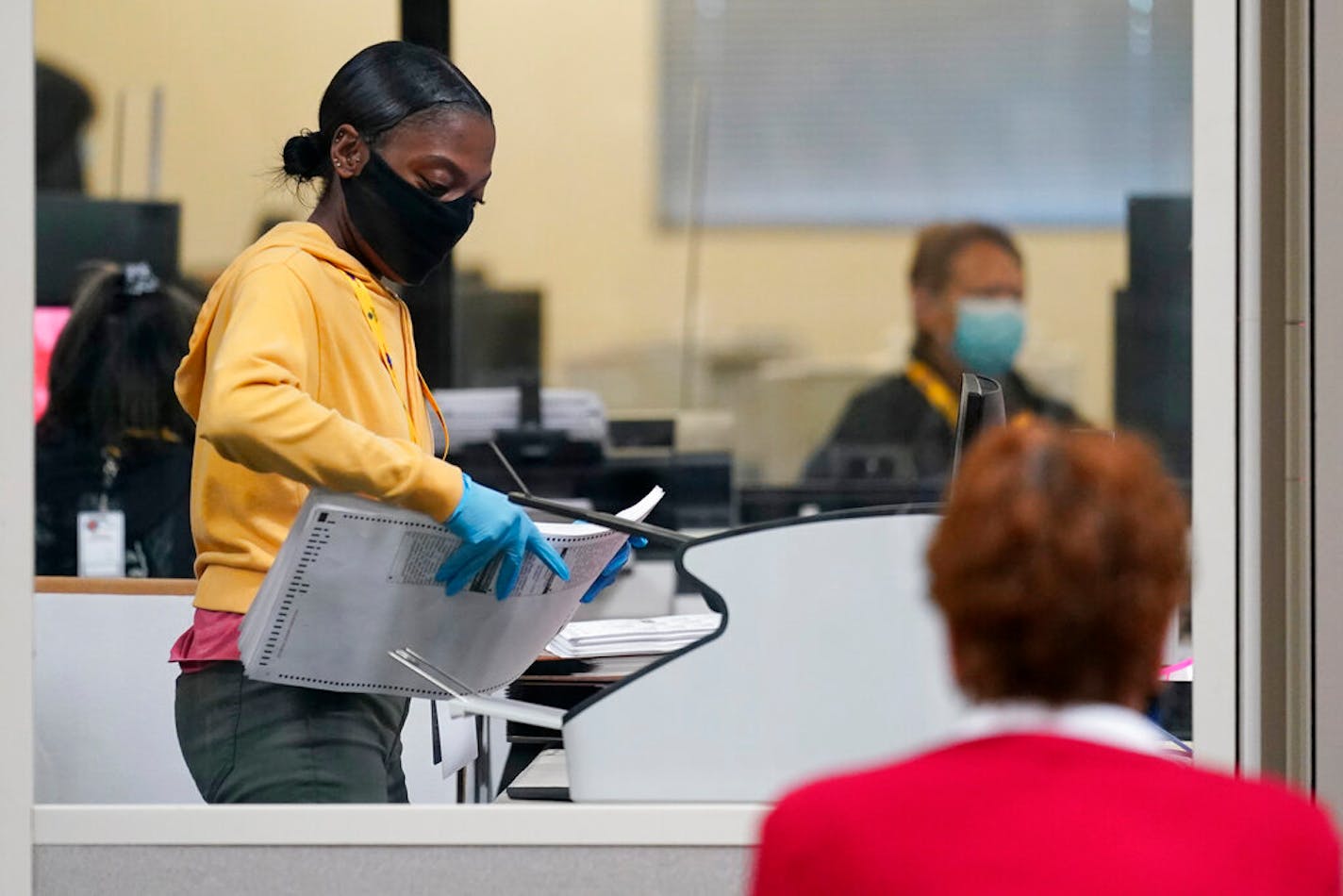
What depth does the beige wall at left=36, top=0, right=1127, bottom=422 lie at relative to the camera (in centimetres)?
237

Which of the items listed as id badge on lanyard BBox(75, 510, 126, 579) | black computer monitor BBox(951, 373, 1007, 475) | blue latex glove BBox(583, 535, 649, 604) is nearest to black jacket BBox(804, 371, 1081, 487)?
black computer monitor BBox(951, 373, 1007, 475)


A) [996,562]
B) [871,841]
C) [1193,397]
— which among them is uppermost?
[1193,397]

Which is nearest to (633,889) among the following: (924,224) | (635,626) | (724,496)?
(635,626)

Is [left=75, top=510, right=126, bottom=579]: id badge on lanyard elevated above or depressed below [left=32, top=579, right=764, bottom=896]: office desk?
above

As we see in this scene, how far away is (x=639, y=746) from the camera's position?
1838mm

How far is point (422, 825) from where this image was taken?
1.93 meters

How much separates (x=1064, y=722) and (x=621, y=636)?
126 cm

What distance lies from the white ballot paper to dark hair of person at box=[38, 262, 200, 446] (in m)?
0.80

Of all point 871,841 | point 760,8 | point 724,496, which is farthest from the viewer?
point 760,8

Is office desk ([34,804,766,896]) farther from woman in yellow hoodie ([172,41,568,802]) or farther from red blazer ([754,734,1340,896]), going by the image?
red blazer ([754,734,1340,896])

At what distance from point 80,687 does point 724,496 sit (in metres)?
1.71

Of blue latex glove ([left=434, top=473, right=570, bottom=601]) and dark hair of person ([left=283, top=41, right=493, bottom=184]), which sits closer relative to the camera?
blue latex glove ([left=434, top=473, right=570, bottom=601])

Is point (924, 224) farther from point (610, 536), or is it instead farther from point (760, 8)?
point (610, 536)

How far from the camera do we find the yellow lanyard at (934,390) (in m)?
3.06
